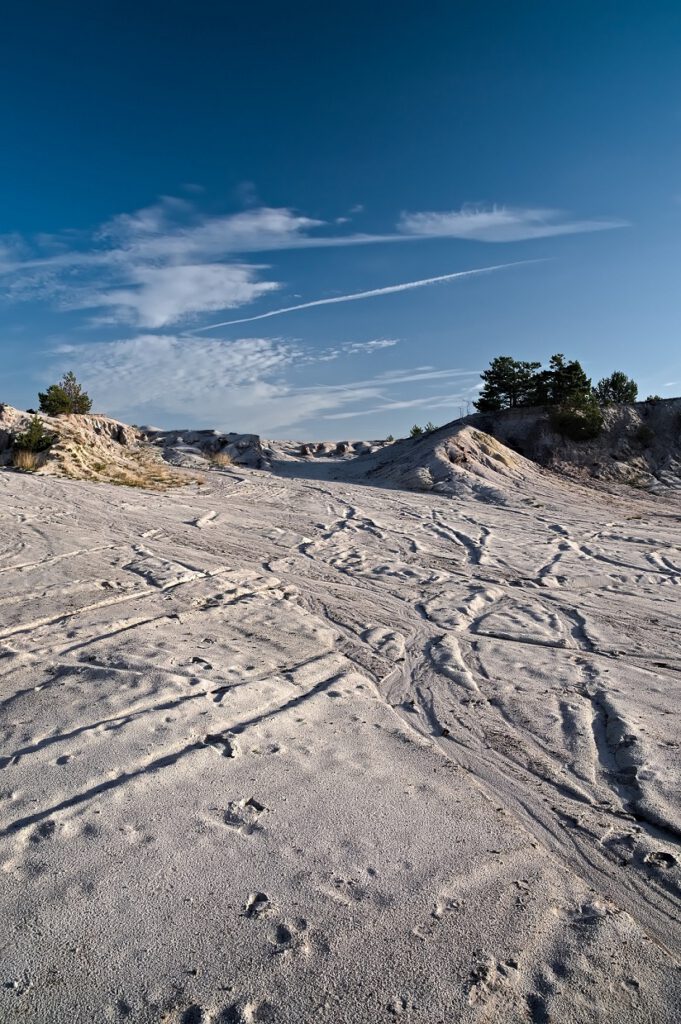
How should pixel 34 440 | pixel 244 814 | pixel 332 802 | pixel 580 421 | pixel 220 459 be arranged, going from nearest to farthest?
pixel 244 814, pixel 332 802, pixel 34 440, pixel 580 421, pixel 220 459

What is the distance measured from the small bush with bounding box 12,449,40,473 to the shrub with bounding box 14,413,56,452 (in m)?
0.61

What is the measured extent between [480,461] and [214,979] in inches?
755

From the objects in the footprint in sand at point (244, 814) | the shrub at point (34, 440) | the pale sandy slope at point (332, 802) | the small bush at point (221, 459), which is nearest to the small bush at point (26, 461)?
the shrub at point (34, 440)

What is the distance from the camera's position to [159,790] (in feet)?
10.6

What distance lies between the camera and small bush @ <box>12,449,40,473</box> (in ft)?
49.5

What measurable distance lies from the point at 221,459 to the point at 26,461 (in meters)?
9.94

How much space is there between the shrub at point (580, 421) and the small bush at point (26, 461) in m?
19.2

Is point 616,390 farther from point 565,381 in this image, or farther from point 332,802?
point 332,802

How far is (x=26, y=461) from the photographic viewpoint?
15.2 metres

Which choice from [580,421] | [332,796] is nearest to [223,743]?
[332,796]

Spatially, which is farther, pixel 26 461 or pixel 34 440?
pixel 34 440

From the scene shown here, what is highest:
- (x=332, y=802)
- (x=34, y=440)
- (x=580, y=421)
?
(x=580, y=421)

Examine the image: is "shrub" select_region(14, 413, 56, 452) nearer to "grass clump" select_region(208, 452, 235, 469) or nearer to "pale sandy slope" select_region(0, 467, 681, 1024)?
"grass clump" select_region(208, 452, 235, 469)

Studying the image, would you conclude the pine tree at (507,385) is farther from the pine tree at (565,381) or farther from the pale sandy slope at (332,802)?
the pale sandy slope at (332,802)
